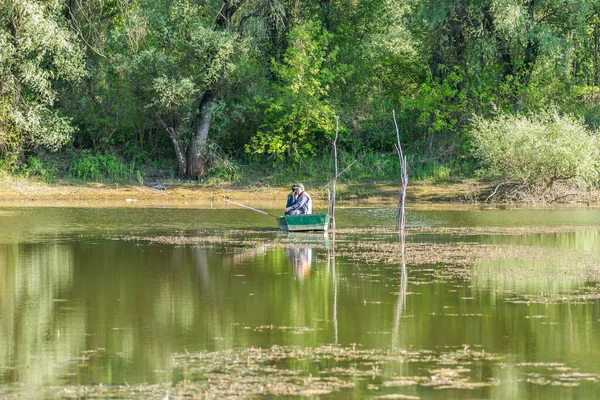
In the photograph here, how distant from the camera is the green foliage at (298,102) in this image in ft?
141

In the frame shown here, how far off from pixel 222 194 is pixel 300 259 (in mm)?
19507

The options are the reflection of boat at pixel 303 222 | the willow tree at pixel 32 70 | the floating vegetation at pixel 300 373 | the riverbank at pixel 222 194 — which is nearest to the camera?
the floating vegetation at pixel 300 373

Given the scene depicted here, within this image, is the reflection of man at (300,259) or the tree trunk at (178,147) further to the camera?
the tree trunk at (178,147)

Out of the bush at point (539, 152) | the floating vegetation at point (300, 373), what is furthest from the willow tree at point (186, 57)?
the floating vegetation at point (300, 373)

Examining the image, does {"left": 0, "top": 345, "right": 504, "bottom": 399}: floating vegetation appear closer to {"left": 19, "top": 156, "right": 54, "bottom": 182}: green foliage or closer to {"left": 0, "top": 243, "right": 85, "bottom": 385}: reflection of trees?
{"left": 0, "top": 243, "right": 85, "bottom": 385}: reflection of trees

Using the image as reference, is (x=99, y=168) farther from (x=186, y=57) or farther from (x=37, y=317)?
(x=37, y=317)

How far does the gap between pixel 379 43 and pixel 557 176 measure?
10766mm

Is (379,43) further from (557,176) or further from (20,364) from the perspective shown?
(20,364)

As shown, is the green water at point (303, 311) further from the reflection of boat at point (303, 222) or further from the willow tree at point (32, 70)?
the willow tree at point (32, 70)

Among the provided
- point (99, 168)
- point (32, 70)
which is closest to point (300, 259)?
point (32, 70)

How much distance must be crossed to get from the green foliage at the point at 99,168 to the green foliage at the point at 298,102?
5.47 m

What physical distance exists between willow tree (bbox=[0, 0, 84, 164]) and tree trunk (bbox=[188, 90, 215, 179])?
5145 millimetres

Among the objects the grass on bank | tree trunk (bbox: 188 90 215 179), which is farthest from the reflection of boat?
tree trunk (bbox: 188 90 215 179)

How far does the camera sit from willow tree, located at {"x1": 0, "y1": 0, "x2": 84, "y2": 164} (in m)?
39.2
